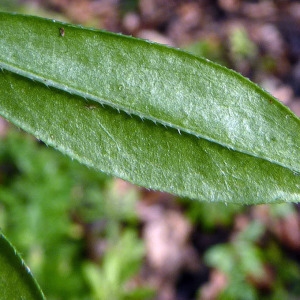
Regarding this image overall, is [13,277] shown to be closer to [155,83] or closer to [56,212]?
[155,83]

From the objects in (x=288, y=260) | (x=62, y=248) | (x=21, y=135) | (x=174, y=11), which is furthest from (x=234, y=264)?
(x=174, y=11)

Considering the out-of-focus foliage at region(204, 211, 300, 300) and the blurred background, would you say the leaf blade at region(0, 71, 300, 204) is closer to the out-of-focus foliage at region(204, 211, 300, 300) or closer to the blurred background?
the blurred background

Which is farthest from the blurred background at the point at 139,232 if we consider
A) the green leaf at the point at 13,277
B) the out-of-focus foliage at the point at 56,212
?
the green leaf at the point at 13,277

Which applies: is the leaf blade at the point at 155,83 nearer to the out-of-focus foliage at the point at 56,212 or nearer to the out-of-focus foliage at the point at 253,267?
the out-of-focus foliage at the point at 56,212

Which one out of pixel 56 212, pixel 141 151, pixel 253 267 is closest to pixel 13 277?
pixel 141 151

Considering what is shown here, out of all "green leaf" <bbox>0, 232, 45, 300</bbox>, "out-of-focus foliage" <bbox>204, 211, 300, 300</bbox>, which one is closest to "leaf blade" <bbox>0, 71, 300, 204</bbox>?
"green leaf" <bbox>0, 232, 45, 300</bbox>
